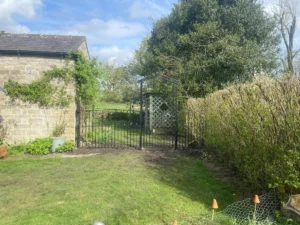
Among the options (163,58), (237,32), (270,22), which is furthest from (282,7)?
(163,58)

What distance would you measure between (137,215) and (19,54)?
8.38 metres

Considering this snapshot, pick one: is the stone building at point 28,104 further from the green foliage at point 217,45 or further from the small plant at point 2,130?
the green foliage at point 217,45

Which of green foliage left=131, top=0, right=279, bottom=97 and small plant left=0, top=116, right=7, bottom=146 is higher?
green foliage left=131, top=0, right=279, bottom=97

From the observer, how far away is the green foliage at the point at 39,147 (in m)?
8.53

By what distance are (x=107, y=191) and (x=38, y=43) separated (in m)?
8.05

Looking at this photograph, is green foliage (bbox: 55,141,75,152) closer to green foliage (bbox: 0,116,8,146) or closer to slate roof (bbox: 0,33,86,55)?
green foliage (bbox: 0,116,8,146)

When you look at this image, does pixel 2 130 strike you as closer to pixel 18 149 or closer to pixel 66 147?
pixel 18 149

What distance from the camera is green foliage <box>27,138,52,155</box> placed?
8531mm

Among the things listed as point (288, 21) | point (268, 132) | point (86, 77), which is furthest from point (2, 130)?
point (288, 21)

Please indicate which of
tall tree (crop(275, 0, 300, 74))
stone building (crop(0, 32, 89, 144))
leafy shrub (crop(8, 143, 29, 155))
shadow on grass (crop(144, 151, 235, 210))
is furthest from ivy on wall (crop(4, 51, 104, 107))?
tall tree (crop(275, 0, 300, 74))

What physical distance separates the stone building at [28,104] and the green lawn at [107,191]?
1.94 m

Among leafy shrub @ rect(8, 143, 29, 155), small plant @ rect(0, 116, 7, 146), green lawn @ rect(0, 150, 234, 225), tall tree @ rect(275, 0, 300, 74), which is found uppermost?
tall tree @ rect(275, 0, 300, 74)

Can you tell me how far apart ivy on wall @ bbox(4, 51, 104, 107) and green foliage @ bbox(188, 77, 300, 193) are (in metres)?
6.32

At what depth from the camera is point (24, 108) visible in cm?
929
